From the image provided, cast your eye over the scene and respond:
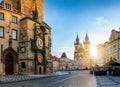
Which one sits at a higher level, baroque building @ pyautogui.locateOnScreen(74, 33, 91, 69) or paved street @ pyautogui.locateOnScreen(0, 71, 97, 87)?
baroque building @ pyautogui.locateOnScreen(74, 33, 91, 69)

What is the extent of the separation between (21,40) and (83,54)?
114572 mm

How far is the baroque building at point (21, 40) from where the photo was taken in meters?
38.4

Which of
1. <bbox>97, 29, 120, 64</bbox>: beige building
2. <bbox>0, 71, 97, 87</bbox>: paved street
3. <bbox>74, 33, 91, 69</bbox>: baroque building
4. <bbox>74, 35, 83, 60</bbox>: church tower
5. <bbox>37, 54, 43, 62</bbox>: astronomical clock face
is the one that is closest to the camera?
<bbox>0, 71, 97, 87</bbox>: paved street

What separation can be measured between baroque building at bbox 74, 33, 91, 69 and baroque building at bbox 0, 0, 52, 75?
102960 millimetres

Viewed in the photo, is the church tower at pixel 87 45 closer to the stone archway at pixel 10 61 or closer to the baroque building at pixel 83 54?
the baroque building at pixel 83 54

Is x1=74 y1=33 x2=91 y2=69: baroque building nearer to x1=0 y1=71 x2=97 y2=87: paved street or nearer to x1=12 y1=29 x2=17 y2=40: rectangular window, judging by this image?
x1=12 y1=29 x2=17 y2=40: rectangular window

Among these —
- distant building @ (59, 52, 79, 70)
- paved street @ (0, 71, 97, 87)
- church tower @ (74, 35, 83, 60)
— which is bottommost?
paved street @ (0, 71, 97, 87)

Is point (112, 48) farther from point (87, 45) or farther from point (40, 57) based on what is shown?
point (87, 45)

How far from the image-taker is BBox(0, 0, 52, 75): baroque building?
38.4m

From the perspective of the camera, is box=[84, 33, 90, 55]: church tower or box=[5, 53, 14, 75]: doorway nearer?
box=[5, 53, 14, 75]: doorway

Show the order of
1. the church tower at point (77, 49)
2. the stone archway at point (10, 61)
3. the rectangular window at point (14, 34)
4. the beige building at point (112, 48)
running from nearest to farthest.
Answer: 1. the stone archway at point (10, 61)
2. the rectangular window at point (14, 34)
3. the beige building at point (112, 48)
4. the church tower at point (77, 49)

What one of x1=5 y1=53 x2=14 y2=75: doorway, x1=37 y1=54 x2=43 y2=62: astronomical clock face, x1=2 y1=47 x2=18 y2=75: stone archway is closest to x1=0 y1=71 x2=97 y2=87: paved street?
x1=2 y1=47 x2=18 y2=75: stone archway

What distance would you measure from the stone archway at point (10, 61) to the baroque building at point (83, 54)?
108 m

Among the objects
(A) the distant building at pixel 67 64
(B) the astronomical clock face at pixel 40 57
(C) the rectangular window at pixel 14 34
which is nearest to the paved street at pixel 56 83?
(C) the rectangular window at pixel 14 34
